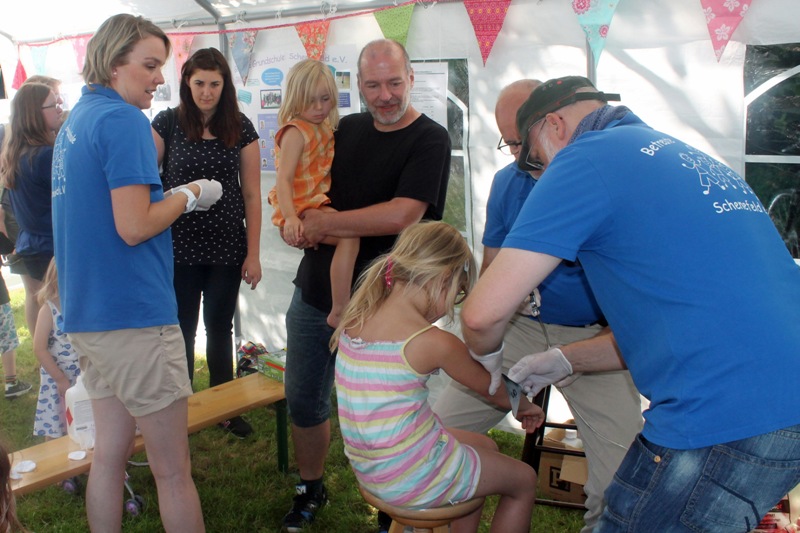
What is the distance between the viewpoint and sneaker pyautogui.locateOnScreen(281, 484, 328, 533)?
9.52ft

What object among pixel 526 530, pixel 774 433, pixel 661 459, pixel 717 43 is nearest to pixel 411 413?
pixel 526 530

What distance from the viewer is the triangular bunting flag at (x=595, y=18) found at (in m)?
2.86

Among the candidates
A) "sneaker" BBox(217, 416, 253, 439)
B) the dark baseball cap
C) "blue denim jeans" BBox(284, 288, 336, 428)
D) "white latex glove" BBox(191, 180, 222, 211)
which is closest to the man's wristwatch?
"white latex glove" BBox(191, 180, 222, 211)

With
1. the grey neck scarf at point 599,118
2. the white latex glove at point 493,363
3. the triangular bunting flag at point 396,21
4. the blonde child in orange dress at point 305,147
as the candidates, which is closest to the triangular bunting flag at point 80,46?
the triangular bunting flag at point 396,21

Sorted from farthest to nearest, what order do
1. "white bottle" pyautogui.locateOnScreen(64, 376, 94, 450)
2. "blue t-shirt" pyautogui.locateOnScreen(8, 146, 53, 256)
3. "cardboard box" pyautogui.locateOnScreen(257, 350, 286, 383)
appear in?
"blue t-shirt" pyautogui.locateOnScreen(8, 146, 53, 256)
"cardboard box" pyautogui.locateOnScreen(257, 350, 286, 383)
"white bottle" pyautogui.locateOnScreen(64, 376, 94, 450)

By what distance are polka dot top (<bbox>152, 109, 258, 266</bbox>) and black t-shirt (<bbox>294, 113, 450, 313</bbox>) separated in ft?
2.39

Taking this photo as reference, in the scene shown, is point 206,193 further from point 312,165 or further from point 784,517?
point 784,517

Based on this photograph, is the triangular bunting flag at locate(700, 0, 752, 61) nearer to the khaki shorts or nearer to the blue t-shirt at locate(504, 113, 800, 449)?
the blue t-shirt at locate(504, 113, 800, 449)

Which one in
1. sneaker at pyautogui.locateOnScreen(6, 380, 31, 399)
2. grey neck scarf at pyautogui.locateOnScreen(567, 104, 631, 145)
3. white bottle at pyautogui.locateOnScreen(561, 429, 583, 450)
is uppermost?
grey neck scarf at pyautogui.locateOnScreen(567, 104, 631, 145)

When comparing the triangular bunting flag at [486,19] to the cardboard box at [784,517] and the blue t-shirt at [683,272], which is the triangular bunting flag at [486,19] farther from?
the cardboard box at [784,517]

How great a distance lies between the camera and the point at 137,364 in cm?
210

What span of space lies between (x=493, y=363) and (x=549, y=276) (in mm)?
613

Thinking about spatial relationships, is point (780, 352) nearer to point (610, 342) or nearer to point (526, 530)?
point (610, 342)

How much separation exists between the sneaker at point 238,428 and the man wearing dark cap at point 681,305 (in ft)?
8.71
